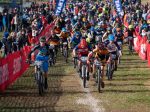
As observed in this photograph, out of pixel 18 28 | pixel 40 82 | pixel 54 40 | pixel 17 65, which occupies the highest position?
pixel 18 28

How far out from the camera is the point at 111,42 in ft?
71.4

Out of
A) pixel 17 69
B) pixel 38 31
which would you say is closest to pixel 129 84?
pixel 17 69

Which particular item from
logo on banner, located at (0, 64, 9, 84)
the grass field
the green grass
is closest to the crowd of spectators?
the grass field

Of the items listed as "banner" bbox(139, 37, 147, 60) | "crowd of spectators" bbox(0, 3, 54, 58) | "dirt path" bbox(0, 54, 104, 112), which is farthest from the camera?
"banner" bbox(139, 37, 147, 60)

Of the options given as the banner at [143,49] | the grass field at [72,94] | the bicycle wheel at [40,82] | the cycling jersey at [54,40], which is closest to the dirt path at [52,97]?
the grass field at [72,94]

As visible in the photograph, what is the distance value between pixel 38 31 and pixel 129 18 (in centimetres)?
1397

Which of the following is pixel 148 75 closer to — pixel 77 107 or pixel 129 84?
pixel 129 84

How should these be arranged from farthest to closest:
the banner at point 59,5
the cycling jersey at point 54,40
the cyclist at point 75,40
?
the banner at point 59,5 < the cycling jersey at point 54,40 < the cyclist at point 75,40

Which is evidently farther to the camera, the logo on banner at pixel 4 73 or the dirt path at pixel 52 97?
the logo on banner at pixel 4 73

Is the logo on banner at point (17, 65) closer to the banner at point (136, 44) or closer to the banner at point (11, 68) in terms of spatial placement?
the banner at point (11, 68)

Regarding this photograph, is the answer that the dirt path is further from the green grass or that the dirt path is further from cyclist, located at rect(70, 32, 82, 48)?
cyclist, located at rect(70, 32, 82, 48)

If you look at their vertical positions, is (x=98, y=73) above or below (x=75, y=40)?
below

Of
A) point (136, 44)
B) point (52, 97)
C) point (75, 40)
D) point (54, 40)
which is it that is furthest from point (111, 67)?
point (136, 44)

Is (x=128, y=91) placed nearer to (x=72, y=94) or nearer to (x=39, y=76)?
(x=72, y=94)
